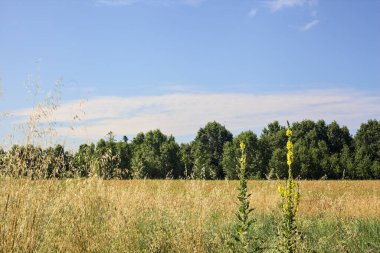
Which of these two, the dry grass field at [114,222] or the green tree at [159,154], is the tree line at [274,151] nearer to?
the green tree at [159,154]

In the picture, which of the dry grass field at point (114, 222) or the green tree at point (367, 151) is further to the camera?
the green tree at point (367, 151)

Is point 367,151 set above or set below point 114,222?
above

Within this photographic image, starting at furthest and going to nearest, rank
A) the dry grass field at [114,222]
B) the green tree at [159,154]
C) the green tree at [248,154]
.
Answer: the green tree at [159,154] → the green tree at [248,154] → the dry grass field at [114,222]

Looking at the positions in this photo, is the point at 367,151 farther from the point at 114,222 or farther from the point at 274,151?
the point at 114,222

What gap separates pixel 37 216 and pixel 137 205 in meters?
3.00

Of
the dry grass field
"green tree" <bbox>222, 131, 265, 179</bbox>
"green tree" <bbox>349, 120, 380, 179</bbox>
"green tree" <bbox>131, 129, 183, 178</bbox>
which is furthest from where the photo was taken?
"green tree" <bbox>131, 129, 183, 178</bbox>

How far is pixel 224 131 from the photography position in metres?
79.6

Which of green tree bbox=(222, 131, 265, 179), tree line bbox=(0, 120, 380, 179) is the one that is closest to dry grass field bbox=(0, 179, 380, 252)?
tree line bbox=(0, 120, 380, 179)

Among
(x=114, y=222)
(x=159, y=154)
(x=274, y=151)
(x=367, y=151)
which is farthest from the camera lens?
(x=159, y=154)

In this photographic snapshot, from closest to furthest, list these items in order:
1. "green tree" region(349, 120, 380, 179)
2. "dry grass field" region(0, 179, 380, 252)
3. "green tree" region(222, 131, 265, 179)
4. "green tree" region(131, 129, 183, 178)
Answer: "dry grass field" region(0, 179, 380, 252), "green tree" region(349, 120, 380, 179), "green tree" region(222, 131, 265, 179), "green tree" region(131, 129, 183, 178)

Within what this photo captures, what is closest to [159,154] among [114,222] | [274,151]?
[274,151]

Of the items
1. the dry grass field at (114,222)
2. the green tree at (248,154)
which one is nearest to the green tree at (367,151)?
the green tree at (248,154)

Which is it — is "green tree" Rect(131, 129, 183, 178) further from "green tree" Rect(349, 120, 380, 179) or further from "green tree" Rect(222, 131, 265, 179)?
"green tree" Rect(349, 120, 380, 179)

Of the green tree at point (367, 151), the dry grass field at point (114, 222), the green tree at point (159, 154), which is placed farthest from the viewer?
the green tree at point (159, 154)
